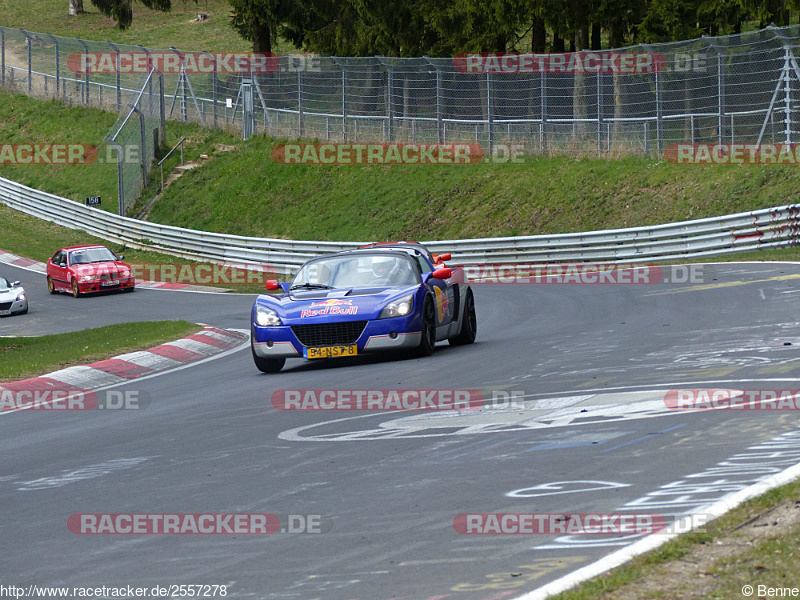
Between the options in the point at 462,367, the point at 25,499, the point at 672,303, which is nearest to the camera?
the point at 25,499

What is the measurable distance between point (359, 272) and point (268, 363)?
5.31ft

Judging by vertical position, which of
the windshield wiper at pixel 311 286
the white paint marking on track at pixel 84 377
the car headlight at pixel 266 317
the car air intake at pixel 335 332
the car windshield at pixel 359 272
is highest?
the car windshield at pixel 359 272

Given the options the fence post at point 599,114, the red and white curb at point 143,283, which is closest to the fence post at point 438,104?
the fence post at point 599,114

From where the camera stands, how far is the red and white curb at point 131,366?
1301 cm

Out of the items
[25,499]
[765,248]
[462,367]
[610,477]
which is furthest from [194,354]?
[765,248]

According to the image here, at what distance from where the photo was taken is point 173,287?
31.8 metres

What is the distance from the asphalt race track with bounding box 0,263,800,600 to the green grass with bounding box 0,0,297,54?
6715cm

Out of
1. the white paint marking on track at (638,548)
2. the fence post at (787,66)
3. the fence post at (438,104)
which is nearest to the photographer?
the white paint marking on track at (638,548)

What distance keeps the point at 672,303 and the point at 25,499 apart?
40.5 feet

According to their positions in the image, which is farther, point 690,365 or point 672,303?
point 672,303

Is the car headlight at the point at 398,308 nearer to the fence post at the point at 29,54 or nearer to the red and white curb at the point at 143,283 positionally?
the red and white curb at the point at 143,283

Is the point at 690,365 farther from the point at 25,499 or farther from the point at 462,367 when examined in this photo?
the point at 25,499

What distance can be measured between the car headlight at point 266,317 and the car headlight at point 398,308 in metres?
1.19

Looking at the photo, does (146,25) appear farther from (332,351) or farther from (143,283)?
(332,351)
